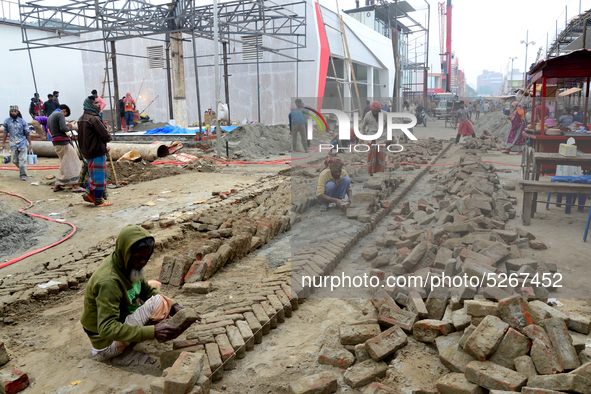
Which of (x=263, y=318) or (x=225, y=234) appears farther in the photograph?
(x=225, y=234)

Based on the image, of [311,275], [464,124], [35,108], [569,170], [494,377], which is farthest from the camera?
[464,124]

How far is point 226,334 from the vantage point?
2.88m

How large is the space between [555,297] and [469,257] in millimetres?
733

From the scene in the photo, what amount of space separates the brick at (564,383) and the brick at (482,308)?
0.57 m

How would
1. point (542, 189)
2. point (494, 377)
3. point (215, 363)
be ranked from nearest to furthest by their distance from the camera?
point (494, 377) → point (215, 363) → point (542, 189)

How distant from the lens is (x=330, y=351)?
8.78 ft

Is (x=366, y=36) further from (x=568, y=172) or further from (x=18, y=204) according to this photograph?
(x=18, y=204)

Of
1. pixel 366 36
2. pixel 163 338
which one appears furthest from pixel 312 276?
pixel 366 36

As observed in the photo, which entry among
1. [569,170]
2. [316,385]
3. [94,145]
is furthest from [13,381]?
[569,170]

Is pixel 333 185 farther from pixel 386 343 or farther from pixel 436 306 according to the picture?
pixel 386 343

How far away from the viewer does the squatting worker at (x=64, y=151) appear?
707cm

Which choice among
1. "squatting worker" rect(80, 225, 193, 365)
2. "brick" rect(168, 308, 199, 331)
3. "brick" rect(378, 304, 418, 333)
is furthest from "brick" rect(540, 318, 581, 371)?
"squatting worker" rect(80, 225, 193, 365)

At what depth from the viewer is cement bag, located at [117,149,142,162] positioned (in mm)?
10312

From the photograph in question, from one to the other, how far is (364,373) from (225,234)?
9.86 ft
